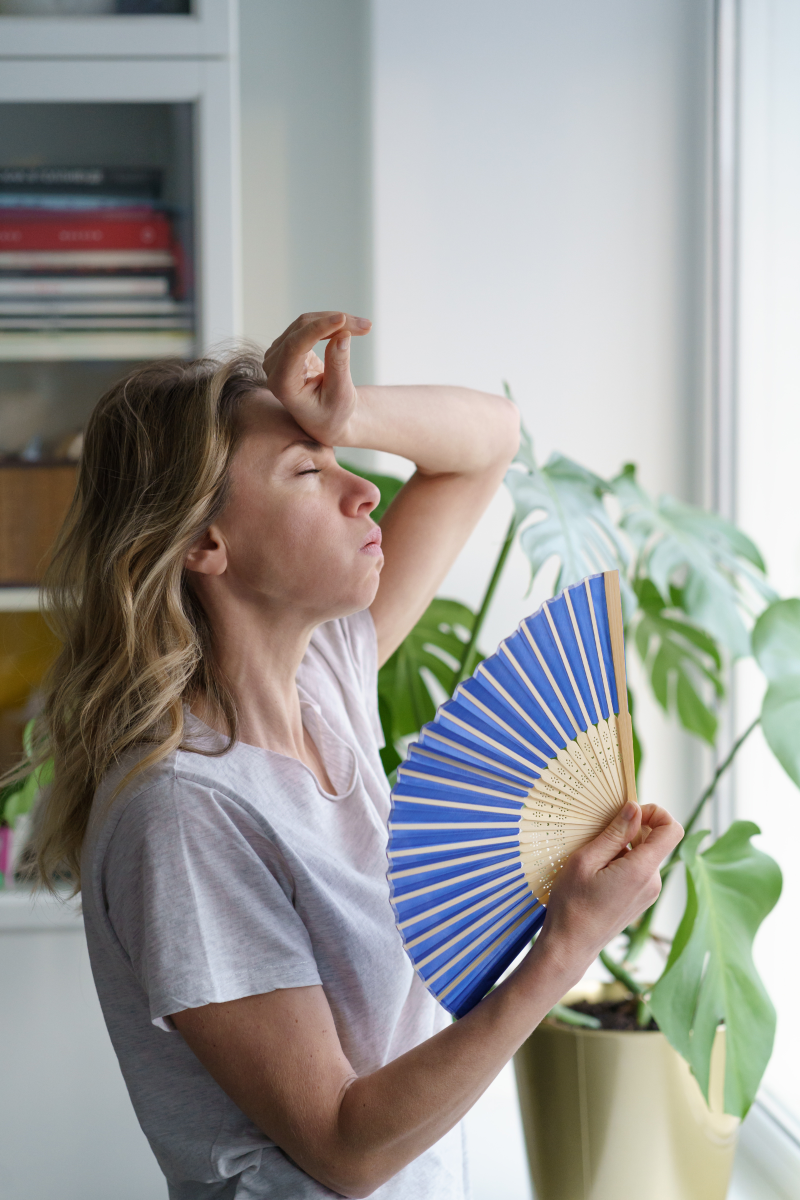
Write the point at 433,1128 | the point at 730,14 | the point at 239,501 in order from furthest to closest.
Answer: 1. the point at 730,14
2. the point at 239,501
3. the point at 433,1128

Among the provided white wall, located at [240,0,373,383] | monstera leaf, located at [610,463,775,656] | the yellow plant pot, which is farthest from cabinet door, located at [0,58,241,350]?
the yellow plant pot

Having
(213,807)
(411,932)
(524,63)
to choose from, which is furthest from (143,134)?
(411,932)

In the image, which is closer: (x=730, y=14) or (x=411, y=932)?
(x=411, y=932)

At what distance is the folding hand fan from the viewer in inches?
26.8

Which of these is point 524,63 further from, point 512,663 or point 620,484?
point 512,663

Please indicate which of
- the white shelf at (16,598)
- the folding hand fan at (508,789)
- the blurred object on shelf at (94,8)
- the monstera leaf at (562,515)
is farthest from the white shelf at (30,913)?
the blurred object on shelf at (94,8)

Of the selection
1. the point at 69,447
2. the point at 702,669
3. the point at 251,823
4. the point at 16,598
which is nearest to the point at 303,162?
the point at 69,447

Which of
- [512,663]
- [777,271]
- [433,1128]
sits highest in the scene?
[777,271]

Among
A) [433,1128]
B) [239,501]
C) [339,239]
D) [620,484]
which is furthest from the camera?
[339,239]

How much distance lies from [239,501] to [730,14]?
5.03ft

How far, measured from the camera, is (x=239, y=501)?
0.80 meters

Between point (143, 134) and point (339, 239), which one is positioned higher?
point (143, 134)

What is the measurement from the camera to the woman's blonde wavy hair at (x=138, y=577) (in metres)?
0.78

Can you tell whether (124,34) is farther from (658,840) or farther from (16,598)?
(658,840)
